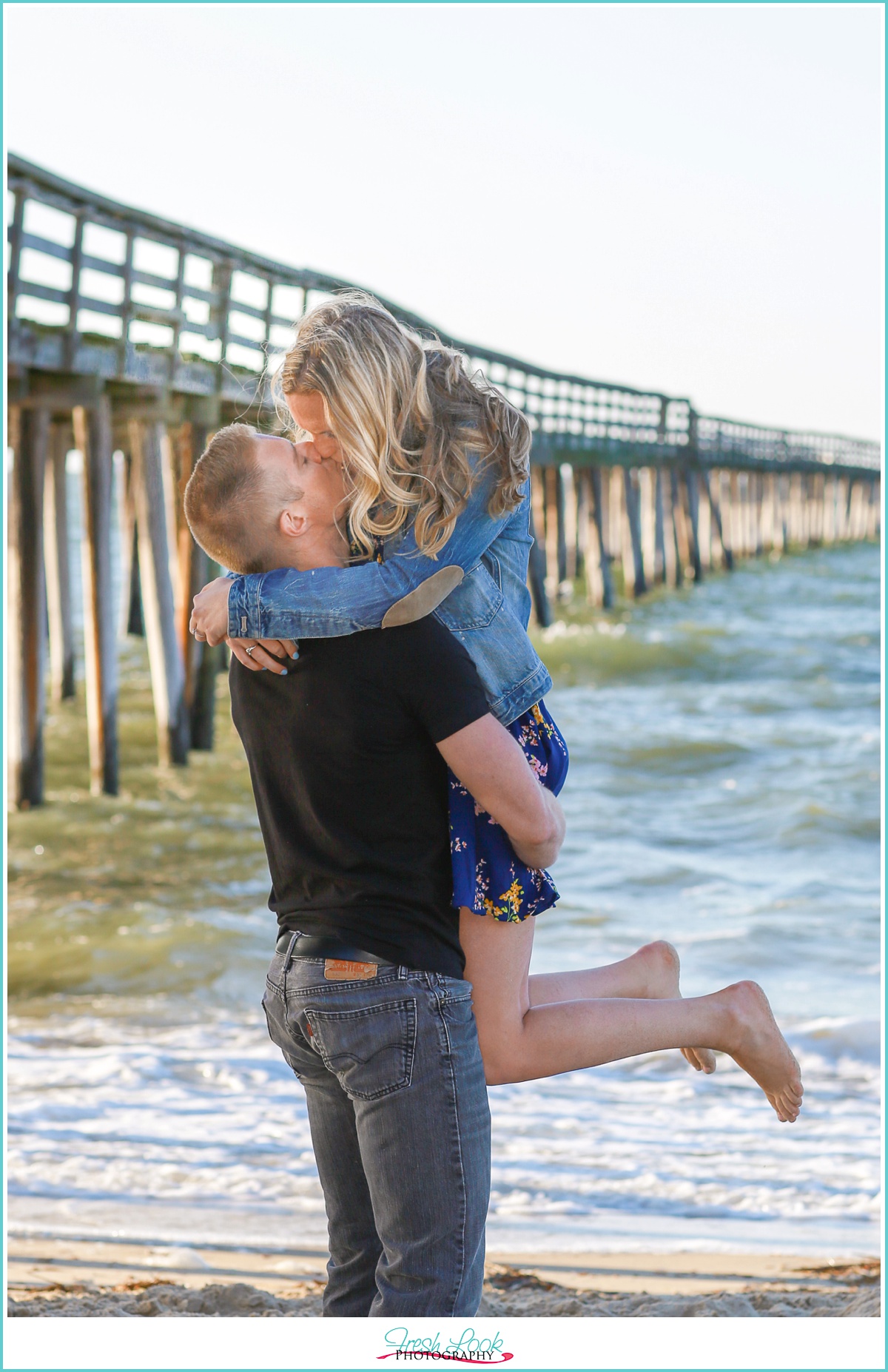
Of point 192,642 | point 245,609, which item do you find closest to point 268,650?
point 245,609

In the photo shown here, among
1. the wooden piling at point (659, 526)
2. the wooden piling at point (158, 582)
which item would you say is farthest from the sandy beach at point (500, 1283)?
the wooden piling at point (659, 526)

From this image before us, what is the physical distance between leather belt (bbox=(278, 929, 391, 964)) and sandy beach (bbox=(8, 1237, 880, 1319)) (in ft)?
4.85

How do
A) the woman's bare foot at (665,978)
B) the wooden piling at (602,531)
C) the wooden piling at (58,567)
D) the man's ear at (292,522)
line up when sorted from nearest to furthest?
the man's ear at (292,522), the woman's bare foot at (665,978), the wooden piling at (58,567), the wooden piling at (602,531)

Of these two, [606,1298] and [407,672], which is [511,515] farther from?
[606,1298]

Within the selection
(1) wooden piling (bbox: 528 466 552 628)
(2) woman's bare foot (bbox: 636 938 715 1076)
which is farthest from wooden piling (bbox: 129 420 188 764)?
(2) woman's bare foot (bbox: 636 938 715 1076)

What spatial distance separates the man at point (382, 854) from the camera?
1712 mm

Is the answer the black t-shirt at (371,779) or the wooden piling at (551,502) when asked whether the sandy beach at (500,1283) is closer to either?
the black t-shirt at (371,779)

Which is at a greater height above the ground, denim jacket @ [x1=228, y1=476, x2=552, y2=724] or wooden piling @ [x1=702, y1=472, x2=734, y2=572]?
wooden piling @ [x1=702, y1=472, x2=734, y2=572]

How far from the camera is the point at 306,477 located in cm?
179

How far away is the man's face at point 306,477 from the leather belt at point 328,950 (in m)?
0.55

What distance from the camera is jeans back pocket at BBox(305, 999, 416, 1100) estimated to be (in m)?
1.71

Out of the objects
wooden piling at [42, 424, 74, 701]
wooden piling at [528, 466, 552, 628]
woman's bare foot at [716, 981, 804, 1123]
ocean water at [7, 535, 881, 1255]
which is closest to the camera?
woman's bare foot at [716, 981, 804, 1123]

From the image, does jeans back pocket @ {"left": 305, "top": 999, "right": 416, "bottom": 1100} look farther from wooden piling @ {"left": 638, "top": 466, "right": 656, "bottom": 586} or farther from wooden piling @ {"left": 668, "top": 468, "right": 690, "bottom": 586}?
wooden piling @ {"left": 668, "top": 468, "right": 690, "bottom": 586}

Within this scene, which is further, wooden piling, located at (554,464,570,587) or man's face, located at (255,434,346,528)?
wooden piling, located at (554,464,570,587)
